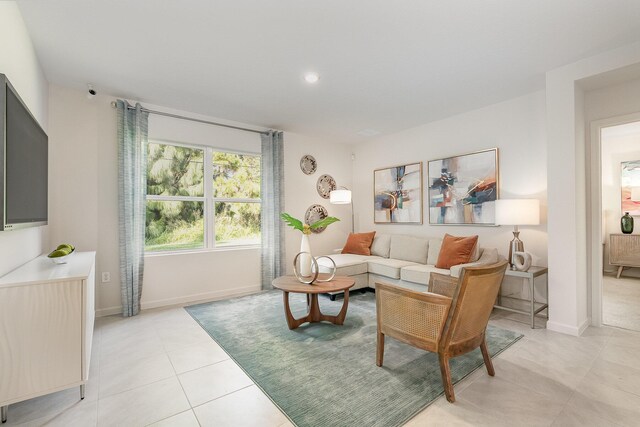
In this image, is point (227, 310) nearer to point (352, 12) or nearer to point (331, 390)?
point (331, 390)

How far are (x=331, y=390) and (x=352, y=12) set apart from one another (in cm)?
255

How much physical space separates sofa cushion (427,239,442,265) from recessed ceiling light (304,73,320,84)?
8.79 ft

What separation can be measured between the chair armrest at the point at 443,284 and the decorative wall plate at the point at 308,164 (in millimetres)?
3093

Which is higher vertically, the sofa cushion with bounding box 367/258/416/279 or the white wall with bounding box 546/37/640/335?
the white wall with bounding box 546/37/640/335

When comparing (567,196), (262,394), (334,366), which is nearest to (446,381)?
(334,366)

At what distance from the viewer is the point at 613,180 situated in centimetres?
495

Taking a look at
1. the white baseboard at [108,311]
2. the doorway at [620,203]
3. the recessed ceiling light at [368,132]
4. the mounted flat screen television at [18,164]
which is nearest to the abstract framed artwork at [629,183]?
the doorway at [620,203]

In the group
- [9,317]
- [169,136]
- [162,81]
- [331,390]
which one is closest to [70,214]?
[169,136]

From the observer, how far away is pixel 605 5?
1.92 metres

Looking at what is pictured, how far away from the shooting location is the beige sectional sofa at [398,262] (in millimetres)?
3592

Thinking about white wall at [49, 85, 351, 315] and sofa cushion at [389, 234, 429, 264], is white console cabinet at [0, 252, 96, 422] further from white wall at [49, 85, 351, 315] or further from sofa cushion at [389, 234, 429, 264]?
sofa cushion at [389, 234, 429, 264]

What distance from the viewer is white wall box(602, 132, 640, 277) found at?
479cm

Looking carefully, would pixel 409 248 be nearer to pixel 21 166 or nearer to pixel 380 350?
pixel 380 350

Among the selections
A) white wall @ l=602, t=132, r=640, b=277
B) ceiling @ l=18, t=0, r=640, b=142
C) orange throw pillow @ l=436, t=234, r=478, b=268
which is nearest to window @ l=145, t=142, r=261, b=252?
ceiling @ l=18, t=0, r=640, b=142
